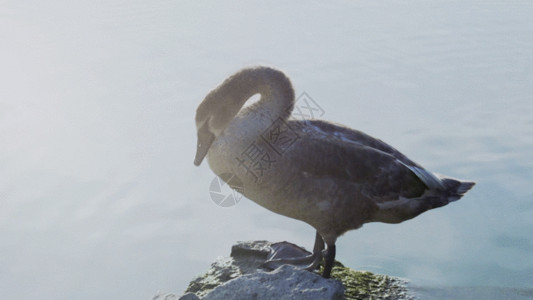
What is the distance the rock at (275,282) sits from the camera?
182 inches

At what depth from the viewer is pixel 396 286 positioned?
18.3 feet

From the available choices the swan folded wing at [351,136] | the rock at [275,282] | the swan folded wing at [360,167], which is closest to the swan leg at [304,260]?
the rock at [275,282]

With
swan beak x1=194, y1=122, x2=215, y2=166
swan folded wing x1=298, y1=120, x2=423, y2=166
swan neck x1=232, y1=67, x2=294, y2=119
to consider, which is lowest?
swan beak x1=194, y1=122, x2=215, y2=166

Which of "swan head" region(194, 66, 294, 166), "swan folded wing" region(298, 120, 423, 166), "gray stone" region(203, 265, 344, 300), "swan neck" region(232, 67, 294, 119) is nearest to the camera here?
"gray stone" region(203, 265, 344, 300)

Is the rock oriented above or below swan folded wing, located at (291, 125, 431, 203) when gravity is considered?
below

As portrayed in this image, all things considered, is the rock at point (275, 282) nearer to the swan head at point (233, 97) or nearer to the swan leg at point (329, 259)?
the swan leg at point (329, 259)

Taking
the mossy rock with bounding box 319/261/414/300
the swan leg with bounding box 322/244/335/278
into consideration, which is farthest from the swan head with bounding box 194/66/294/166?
the mossy rock with bounding box 319/261/414/300

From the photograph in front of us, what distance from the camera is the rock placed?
463 cm

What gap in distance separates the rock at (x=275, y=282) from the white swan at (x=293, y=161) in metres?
0.48

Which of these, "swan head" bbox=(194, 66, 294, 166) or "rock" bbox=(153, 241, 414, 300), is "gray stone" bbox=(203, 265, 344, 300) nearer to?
"rock" bbox=(153, 241, 414, 300)

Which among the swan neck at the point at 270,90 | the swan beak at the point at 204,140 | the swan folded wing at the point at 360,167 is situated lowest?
the swan folded wing at the point at 360,167

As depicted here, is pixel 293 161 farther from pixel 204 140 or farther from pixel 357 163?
pixel 204 140

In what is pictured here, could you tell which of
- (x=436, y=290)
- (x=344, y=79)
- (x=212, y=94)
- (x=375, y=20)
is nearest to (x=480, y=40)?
(x=375, y=20)

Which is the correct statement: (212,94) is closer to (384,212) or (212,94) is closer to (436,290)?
(384,212)
